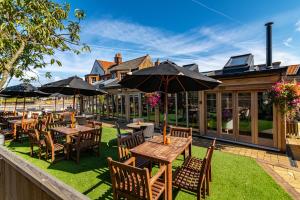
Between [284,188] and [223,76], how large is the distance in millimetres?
5498

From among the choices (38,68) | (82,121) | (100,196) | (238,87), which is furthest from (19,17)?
(238,87)

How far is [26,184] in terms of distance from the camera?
2076mm

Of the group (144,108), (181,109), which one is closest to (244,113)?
(181,109)

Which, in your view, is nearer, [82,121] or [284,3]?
[284,3]

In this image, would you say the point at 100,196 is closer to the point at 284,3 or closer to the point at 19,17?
the point at 19,17

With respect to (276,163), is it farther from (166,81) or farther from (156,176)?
(156,176)

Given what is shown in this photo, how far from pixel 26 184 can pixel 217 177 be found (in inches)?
169

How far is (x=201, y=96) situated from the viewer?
9.55 m

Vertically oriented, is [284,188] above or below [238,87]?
below

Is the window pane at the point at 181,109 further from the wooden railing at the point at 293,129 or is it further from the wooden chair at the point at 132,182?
the wooden chair at the point at 132,182

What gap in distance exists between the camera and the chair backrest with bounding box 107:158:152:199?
2.52 metres

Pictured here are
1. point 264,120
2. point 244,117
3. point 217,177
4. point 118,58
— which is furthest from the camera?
point 118,58

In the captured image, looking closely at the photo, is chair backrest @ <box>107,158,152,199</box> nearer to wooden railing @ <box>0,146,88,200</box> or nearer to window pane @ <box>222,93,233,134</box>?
wooden railing @ <box>0,146,88,200</box>

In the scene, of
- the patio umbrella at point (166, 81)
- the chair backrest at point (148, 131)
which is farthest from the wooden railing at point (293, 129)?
the chair backrest at point (148, 131)
